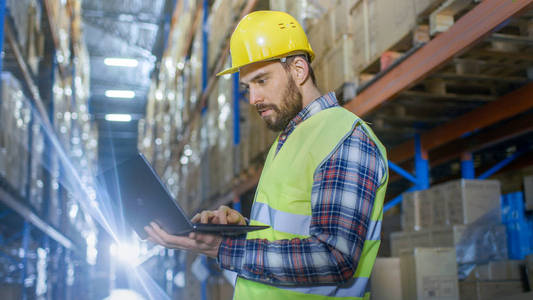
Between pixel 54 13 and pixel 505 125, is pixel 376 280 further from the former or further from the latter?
pixel 54 13

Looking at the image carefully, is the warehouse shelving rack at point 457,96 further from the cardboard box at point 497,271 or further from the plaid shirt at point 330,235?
the plaid shirt at point 330,235

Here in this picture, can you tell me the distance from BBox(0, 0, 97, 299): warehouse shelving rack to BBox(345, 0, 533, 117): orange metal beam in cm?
330

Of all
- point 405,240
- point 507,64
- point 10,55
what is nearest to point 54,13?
point 10,55

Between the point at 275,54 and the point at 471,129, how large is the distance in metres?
3.90

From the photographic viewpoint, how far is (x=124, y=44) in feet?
66.3

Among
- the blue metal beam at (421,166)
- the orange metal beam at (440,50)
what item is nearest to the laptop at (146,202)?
the orange metal beam at (440,50)

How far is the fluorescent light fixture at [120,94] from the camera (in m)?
25.4

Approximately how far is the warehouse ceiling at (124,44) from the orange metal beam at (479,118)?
43.4 ft

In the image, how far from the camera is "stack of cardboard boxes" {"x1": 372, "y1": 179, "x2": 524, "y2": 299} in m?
3.71

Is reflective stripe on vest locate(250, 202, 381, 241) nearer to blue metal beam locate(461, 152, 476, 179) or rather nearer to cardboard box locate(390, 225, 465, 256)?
cardboard box locate(390, 225, 465, 256)

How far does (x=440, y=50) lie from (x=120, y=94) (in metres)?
23.8

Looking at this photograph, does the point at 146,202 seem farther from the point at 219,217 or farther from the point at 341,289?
the point at 341,289

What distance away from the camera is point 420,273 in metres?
3.65

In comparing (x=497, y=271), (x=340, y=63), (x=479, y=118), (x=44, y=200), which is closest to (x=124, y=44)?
(x=44, y=200)
